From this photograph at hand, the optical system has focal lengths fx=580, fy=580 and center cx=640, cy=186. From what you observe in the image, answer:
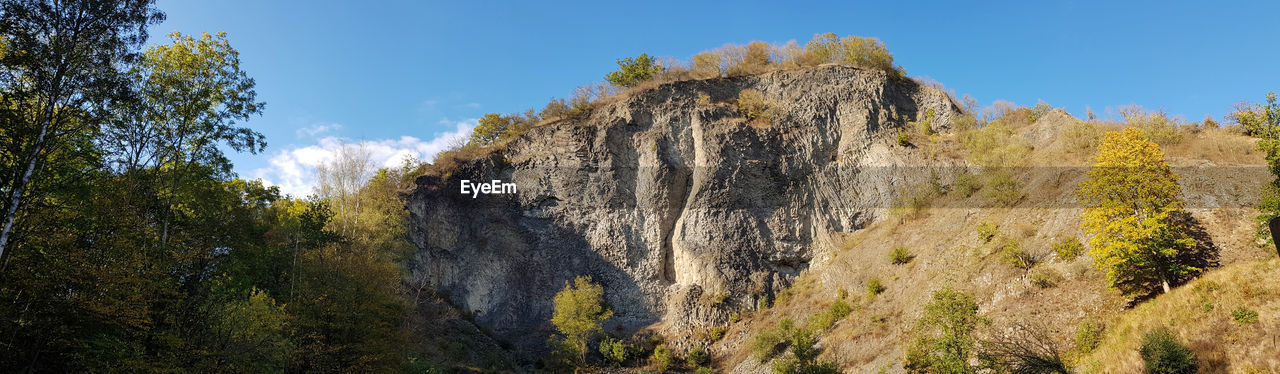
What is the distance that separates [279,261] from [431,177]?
13271mm

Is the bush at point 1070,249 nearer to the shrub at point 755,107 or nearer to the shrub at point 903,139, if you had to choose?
the shrub at point 903,139

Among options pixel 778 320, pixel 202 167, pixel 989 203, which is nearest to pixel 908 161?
pixel 989 203

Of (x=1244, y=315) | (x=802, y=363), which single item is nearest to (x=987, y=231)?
(x=802, y=363)

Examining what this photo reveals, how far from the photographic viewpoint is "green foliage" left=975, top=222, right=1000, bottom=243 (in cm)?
2866

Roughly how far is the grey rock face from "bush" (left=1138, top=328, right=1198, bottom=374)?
2203 cm

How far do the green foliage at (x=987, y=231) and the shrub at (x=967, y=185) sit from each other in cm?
479

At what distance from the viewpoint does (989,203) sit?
3186 cm

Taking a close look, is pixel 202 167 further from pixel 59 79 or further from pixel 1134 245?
pixel 1134 245

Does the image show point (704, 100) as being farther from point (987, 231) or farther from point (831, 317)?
point (987, 231)

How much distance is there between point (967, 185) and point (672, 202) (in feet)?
60.9

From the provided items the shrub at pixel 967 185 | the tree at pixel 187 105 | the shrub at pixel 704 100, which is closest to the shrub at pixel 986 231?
the shrub at pixel 967 185

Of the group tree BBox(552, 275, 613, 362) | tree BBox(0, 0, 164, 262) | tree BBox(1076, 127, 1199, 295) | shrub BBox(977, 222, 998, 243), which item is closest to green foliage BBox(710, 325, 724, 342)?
tree BBox(552, 275, 613, 362)

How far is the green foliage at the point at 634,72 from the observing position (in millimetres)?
47469

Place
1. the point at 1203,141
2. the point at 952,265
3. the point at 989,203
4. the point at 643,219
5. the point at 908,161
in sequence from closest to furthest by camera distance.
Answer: the point at 1203,141, the point at 952,265, the point at 989,203, the point at 908,161, the point at 643,219
